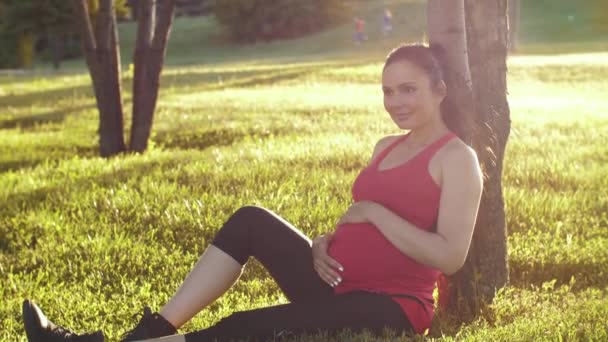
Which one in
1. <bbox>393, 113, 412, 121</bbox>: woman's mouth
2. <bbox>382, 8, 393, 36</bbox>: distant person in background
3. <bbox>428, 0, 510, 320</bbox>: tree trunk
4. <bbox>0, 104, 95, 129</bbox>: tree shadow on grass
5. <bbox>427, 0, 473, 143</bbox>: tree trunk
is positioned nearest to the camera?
<bbox>393, 113, 412, 121</bbox>: woman's mouth

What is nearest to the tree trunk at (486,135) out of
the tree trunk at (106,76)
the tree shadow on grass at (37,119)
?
the tree trunk at (106,76)

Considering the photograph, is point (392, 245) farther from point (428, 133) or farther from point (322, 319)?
point (428, 133)

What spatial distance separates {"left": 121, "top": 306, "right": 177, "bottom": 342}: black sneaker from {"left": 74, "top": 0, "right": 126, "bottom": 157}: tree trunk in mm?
7435

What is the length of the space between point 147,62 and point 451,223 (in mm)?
7816

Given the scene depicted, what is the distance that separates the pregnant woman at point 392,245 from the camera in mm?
3865

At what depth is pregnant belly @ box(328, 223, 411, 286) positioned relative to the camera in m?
4.02

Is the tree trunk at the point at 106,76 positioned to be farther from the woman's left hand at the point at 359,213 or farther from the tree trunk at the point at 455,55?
the woman's left hand at the point at 359,213

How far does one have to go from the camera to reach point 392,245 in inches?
158

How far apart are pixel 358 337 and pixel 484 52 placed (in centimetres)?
183

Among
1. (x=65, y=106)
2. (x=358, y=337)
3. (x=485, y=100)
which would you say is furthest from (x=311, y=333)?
(x=65, y=106)

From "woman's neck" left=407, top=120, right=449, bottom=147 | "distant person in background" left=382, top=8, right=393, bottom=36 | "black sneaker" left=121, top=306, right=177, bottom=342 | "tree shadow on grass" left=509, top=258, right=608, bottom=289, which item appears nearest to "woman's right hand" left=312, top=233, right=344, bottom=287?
"woman's neck" left=407, top=120, right=449, bottom=147

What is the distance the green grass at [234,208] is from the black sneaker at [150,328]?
67cm

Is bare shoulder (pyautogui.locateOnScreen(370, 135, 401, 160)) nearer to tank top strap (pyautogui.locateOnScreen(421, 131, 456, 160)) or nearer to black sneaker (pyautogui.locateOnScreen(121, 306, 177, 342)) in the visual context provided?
tank top strap (pyautogui.locateOnScreen(421, 131, 456, 160))

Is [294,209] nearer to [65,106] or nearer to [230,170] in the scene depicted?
[230,170]
